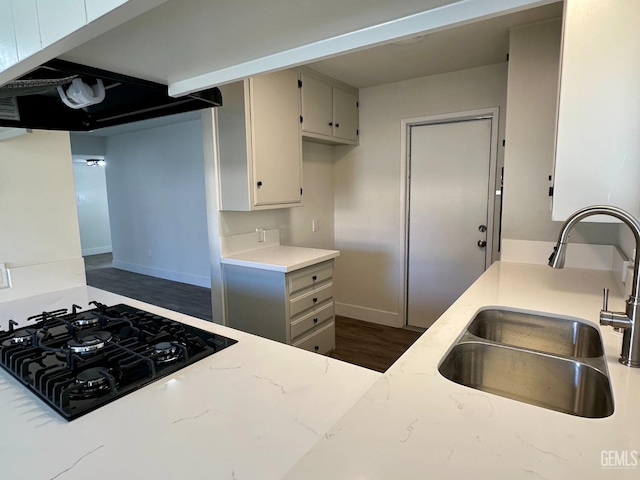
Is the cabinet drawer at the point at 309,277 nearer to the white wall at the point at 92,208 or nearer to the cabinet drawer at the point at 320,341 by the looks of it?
the cabinet drawer at the point at 320,341

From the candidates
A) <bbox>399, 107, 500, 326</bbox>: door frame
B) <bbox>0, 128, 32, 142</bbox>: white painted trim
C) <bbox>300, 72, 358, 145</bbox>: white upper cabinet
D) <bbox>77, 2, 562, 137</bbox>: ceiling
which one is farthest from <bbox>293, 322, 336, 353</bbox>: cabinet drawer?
<bbox>77, 2, 562, 137</bbox>: ceiling

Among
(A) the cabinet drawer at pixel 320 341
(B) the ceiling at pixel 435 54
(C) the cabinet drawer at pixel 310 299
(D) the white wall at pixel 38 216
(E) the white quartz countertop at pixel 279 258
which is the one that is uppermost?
(B) the ceiling at pixel 435 54

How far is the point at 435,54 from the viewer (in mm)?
2818

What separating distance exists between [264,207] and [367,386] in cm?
192

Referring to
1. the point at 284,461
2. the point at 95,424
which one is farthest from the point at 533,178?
the point at 95,424

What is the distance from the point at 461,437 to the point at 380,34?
2.50 feet

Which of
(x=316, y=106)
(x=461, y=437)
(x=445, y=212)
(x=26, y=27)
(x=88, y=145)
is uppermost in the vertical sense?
(x=88, y=145)

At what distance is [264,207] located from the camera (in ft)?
8.69

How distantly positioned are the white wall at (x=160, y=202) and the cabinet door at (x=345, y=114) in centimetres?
247

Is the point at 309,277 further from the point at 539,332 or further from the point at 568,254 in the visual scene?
the point at 568,254

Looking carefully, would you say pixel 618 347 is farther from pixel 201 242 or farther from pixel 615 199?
pixel 201 242

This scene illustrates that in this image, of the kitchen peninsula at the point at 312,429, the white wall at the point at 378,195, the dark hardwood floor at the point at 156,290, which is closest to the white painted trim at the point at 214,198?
the dark hardwood floor at the point at 156,290

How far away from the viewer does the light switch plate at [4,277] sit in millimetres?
1599

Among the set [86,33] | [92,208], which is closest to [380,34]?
[86,33]
